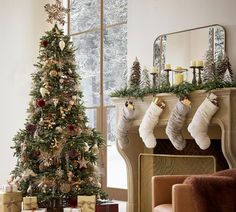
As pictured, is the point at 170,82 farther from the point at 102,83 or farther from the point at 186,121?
the point at 102,83

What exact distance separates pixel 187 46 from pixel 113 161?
2.22 metres

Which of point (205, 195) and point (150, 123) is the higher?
point (150, 123)

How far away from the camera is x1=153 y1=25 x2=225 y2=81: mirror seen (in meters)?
4.91

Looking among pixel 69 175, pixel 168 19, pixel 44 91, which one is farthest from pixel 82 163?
pixel 168 19

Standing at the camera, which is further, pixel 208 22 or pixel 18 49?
pixel 18 49

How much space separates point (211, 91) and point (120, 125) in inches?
48.8

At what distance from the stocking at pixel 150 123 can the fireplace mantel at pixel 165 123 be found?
0.08m

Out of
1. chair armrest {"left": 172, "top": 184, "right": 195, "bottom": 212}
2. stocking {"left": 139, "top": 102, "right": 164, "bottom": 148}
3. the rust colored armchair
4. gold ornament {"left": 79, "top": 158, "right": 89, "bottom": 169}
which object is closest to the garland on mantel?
stocking {"left": 139, "top": 102, "right": 164, "bottom": 148}

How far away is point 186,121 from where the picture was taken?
187 inches

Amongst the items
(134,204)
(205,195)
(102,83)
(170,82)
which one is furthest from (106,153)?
(205,195)

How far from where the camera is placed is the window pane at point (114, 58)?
669 cm

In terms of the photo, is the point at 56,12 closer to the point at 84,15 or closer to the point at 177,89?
the point at 177,89

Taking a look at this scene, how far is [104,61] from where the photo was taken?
6.95 meters

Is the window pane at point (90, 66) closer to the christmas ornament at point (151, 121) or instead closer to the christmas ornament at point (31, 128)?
the christmas ornament at point (151, 121)
